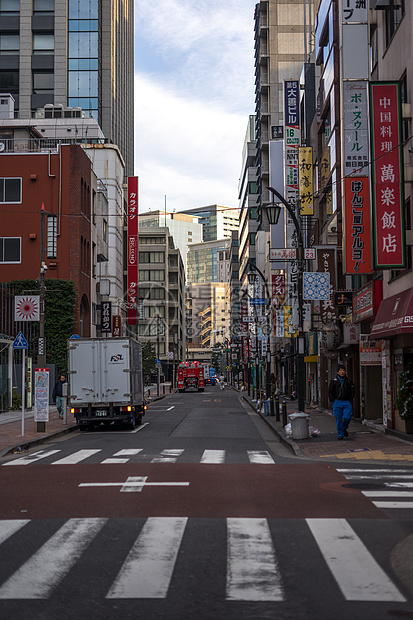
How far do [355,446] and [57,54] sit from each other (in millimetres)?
85244

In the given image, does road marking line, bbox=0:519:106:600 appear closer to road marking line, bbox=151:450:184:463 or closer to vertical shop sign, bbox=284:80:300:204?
road marking line, bbox=151:450:184:463

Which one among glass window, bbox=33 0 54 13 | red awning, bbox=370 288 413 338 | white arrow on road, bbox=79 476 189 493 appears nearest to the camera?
white arrow on road, bbox=79 476 189 493

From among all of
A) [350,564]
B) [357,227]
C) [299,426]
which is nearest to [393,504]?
[350,564]

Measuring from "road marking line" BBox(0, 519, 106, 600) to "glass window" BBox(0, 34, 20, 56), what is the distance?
92.9 meters

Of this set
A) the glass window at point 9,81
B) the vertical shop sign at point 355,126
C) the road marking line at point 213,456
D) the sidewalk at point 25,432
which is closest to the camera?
the road marking line at point 213,456

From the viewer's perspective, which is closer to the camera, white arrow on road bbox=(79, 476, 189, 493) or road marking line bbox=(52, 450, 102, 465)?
white arrow on road bbox=(79, 476, 189, 493)

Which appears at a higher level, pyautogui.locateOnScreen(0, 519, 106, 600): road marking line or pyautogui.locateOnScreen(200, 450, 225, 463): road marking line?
pyautogui.locateOnScreen(0, 519, 106, 600): road marking line

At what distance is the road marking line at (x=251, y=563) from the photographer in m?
6.36

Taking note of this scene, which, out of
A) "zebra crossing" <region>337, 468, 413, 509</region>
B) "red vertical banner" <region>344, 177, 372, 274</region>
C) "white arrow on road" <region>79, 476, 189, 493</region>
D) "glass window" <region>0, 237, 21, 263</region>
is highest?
"glass window" <region>0, 237, 21, 263</region>

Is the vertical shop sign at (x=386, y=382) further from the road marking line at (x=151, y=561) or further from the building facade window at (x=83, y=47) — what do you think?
the building facade window at (x=83, y=47)

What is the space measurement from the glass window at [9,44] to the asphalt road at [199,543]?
87.5m

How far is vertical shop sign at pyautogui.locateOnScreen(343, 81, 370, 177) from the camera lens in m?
24.6

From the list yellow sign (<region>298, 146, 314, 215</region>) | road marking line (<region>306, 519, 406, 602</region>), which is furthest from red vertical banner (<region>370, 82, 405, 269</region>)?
yellow sign (<region>298, 146, 314, 215</region>)

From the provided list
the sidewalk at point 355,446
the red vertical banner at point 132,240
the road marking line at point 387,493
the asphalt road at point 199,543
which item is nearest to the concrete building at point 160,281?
the red vertical banner at point 132,240
